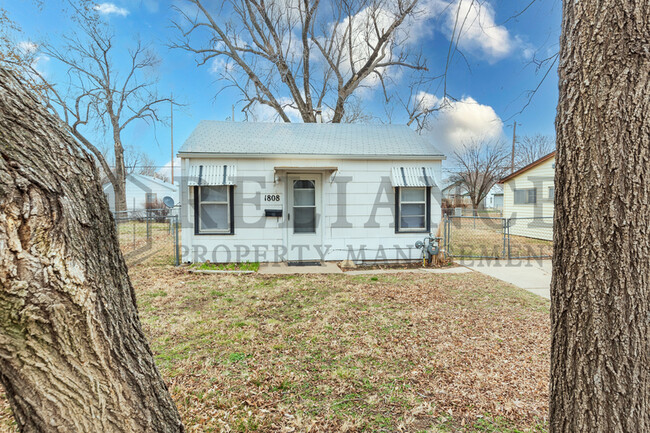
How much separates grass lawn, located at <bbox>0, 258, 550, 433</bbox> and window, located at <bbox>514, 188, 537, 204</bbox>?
407 inches

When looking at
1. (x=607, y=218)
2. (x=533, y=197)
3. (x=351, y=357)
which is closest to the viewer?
(x=607, y=218)

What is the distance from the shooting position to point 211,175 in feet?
23.6

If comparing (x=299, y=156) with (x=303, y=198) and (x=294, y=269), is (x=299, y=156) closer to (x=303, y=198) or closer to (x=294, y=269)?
(x=303, y=198)

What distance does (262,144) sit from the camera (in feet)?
25.6

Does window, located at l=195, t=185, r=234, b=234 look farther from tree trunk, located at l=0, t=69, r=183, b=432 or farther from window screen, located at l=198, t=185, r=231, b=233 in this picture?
tree trunk, located at l=0, t=69, r=183, b=432

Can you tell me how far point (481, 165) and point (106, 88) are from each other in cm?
2537

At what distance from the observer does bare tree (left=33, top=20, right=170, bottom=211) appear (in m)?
16.5

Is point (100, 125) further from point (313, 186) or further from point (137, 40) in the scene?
point (313, 186)

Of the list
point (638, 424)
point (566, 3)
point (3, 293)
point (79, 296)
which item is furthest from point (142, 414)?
point (566, 3)

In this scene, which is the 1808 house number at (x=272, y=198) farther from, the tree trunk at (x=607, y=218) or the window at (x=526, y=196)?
the window at (x=526, y=196)

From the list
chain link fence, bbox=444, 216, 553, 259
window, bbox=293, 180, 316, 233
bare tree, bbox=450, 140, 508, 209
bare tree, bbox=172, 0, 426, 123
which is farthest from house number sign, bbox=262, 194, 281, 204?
bare tree, bbox=450, 140, 508, 209

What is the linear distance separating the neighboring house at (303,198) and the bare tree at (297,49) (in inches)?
320

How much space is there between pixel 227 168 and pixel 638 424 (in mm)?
7281

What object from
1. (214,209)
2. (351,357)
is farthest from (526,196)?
(351,357)
